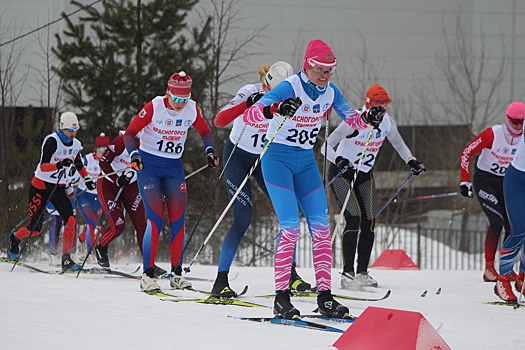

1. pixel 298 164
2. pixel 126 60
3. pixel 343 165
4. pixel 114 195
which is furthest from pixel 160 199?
pixel 126 60

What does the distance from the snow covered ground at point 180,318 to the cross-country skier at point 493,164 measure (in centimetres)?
73

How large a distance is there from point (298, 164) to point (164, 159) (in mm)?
2198

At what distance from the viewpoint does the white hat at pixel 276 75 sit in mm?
6848

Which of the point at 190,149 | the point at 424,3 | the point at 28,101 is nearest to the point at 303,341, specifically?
the point at 190,149

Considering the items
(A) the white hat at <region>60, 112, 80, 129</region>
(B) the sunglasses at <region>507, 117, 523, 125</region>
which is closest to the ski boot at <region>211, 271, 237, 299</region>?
(B) the sunglasses at <region>507, 117, 523, 125</region>

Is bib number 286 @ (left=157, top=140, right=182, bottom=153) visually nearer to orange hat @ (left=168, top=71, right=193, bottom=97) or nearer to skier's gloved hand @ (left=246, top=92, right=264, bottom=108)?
orange hat @ (left=168, top=71, right=193, bottom=97)

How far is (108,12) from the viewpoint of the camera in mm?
16172

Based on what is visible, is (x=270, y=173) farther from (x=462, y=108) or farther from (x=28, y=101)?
(x=462, y=108)

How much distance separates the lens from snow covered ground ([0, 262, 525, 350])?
14.8 feet

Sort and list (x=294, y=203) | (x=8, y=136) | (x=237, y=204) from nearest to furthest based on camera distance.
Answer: (x=294, y=203)
(x=237, y=204)
(x=8, y=136)

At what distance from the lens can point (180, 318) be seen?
5.52 metres

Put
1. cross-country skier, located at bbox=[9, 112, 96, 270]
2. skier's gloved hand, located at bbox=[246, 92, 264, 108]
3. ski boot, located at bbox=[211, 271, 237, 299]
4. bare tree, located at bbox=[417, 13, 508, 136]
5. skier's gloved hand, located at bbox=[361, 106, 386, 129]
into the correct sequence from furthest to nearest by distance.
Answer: bare tree, located at bbox=[417, 13, 508, 136] → cross-country skier, located at bbox=[9, 112, 96, 270] → ski boot, located at bbox=[211, 271, 237, 299] → skier's gloved hand, located at bbox=[246, 92, 264, 108] → skier's gloved hand, located at bbox=[361, 106, 386, 129]

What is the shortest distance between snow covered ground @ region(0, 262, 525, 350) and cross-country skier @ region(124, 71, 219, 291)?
0.44 m

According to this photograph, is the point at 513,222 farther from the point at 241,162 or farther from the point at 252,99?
the point at 252,99
